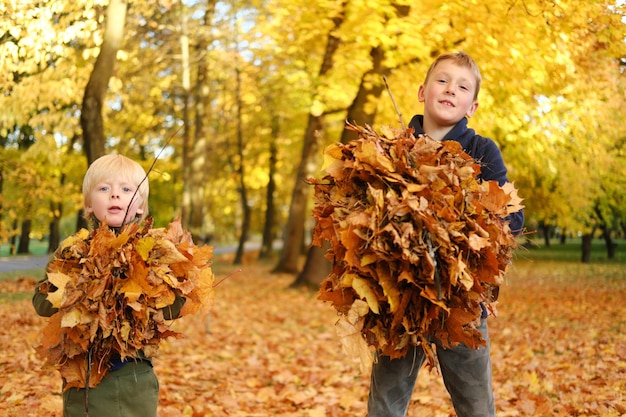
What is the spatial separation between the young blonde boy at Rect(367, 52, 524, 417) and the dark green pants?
105 centimetres

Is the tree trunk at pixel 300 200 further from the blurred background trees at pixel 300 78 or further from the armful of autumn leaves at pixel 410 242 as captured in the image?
the armful of autumn leaves at pixel 410 242

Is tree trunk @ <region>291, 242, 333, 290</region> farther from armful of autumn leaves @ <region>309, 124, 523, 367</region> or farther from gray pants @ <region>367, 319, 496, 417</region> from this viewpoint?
armful of autumn leaves @ <region>309, 124, 523, 367</region>

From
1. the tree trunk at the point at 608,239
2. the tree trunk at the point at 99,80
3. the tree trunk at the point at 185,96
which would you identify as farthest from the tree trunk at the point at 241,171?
the tree trunk at the point at 608,239

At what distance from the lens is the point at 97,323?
92.9 inches

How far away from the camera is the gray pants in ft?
8.71

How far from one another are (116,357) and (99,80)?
20.5 ft

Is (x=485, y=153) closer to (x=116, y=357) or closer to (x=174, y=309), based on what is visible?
(x=174, y=309)

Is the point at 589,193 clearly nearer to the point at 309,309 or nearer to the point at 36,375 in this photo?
the point at 309,309

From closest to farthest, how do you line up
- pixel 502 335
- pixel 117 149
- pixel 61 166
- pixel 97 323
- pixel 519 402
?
pixel 97 323 < pixel 519 402 < pixel 502 335 < pixel 61 166 < pixel 117 149

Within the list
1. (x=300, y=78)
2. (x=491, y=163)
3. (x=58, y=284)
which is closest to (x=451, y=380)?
(x=491, y=163)

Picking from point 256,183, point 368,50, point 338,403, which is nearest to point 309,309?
point 368,50

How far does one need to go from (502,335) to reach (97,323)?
7107 mm

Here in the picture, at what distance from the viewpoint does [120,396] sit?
2.58 m

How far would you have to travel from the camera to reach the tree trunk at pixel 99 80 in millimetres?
7926
